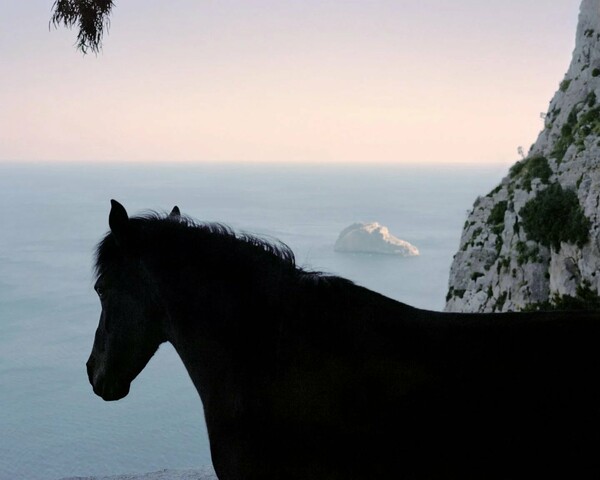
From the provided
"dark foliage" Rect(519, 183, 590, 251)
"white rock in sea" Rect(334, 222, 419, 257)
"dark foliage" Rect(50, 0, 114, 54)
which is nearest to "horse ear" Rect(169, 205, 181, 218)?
"dark foliage" Rect(50, 0, 114, 54)

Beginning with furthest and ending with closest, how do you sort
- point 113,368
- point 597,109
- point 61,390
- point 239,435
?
1. point 61,390
2. point 597,109
3. point 113,368
4. point 239,435

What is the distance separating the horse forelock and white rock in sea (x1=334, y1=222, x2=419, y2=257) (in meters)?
80.8

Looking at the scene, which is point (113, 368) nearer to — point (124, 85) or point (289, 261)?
point (289, 261)

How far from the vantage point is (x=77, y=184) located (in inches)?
6462

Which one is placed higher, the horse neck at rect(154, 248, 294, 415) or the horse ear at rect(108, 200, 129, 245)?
the horse ear at rect(108, 200, 129, 245)

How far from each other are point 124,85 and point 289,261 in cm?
16343

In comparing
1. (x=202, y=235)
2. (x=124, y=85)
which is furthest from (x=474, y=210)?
(x=124, y=85)

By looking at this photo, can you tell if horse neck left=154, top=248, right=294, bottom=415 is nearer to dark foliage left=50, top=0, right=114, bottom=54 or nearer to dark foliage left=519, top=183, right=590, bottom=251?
dark foliage left=50, top=0, right=114, bottom=54

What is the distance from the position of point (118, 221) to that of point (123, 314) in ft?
1.41

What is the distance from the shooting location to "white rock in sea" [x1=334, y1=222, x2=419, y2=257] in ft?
277

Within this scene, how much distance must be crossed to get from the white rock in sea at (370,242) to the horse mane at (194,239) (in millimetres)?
80836

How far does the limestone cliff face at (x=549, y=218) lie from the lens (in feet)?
47.2

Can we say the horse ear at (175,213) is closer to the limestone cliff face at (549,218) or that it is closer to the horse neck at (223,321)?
A: the horse neck at (223,321)

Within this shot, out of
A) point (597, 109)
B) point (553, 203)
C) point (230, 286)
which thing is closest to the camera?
point (230, 286)
